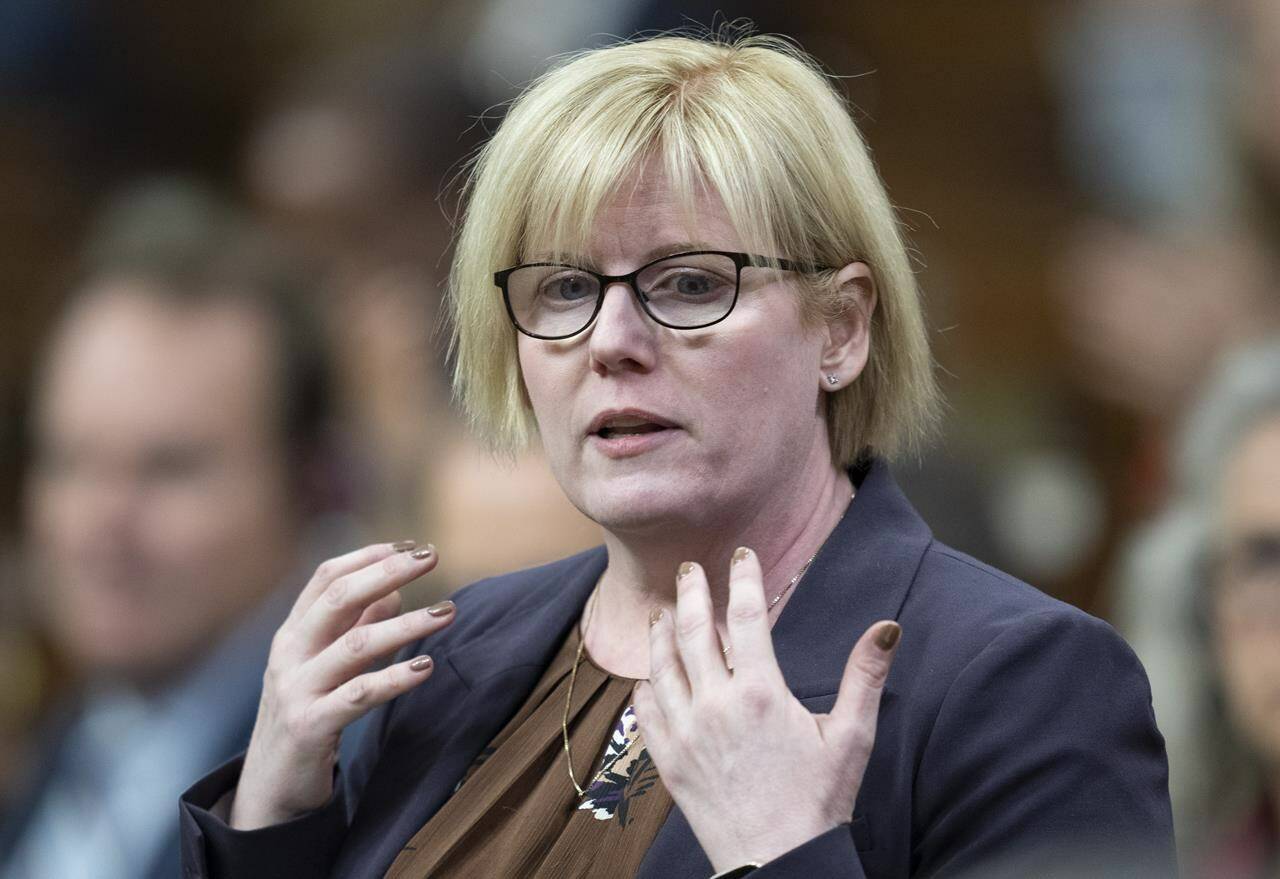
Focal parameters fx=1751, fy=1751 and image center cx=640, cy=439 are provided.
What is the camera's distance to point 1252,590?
3064mm

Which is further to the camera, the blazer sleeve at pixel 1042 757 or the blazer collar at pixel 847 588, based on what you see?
the blazer collar at pixel 847 588

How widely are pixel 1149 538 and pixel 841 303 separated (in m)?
1.62

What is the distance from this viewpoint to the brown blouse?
2.00m

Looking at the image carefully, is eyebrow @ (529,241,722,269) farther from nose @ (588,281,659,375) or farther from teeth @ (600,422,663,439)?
teeth @ (600,422,663,439)

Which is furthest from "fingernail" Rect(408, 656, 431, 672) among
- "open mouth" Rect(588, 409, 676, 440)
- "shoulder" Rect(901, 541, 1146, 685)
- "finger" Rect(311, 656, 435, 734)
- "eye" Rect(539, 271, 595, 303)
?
"shoulder" Rect(901, 541, 1146, 685)

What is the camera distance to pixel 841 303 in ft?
7.17

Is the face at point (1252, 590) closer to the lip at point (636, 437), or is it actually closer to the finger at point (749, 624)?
the lip at point (636, 437)

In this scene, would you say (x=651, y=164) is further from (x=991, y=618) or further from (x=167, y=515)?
(x=167, y=515)

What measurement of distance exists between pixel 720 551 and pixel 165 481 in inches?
60.5

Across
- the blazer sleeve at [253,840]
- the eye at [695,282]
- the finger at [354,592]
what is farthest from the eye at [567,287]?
the blazer sleeve at [253,840]

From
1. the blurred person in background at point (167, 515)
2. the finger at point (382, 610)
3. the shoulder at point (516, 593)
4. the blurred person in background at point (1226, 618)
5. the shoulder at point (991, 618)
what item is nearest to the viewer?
the shoulder at point (991, 618)

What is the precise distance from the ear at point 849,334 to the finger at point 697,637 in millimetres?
450

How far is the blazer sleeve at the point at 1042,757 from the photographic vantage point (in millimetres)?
1777

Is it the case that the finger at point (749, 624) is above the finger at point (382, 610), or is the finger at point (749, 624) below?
above
